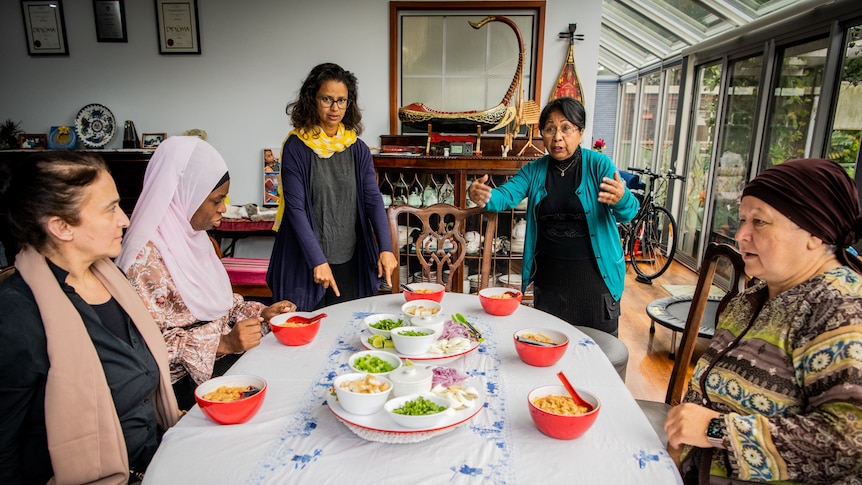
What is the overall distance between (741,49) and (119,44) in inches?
199

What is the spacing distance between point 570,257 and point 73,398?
5.59ft

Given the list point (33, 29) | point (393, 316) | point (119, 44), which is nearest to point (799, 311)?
point (393, 316)

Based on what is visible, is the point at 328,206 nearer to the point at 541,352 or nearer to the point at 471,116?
the point at 541,352

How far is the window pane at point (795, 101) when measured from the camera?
3500mm

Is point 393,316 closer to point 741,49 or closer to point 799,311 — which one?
point 799,311

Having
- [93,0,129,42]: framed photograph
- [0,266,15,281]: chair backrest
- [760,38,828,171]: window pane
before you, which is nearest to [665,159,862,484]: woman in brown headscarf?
[0,266,15,281]: chair backrest

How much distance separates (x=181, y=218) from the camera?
150 cm

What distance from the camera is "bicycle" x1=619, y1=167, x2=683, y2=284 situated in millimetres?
4938

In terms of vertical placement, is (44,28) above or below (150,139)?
above

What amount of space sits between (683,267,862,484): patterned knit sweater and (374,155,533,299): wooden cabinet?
6.34 feet

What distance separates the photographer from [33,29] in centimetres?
379

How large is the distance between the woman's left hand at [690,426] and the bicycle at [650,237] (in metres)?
4.13

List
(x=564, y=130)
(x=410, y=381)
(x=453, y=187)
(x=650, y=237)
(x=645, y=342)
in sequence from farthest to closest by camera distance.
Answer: (x=650, y=237) → (x=645, y=342) → (x=453, y=187) → (x=564, y=130) → (x=410, y=381)

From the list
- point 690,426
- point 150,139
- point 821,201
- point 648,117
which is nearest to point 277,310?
point 690,426
